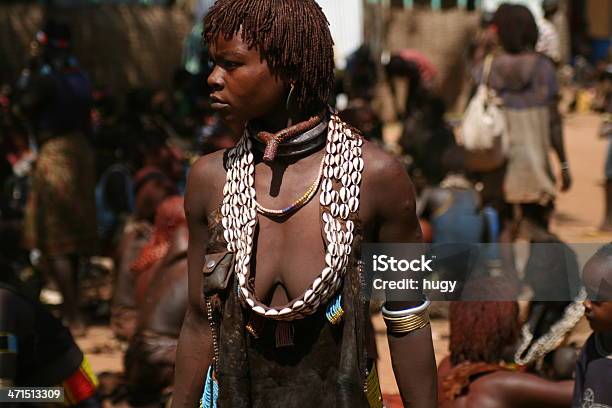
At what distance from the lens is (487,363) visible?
4.38m

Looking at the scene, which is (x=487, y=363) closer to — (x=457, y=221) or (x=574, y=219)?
(x=457, y=221)

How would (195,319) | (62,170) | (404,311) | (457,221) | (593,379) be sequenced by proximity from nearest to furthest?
1. (404,311)
2. (195,319)
3. (593,379)
4. (62,170)
5. (457,221)

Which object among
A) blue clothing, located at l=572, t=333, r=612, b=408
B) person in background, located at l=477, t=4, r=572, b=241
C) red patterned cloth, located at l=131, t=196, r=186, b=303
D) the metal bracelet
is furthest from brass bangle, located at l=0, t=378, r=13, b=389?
person in background, located at l=477, t=4, r=572, b=241

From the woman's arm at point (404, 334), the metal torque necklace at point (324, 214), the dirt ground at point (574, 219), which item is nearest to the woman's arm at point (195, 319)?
the metal torque necklace at point (324, 214)

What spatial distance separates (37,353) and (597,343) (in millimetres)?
1719

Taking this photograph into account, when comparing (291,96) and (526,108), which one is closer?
(291,96)

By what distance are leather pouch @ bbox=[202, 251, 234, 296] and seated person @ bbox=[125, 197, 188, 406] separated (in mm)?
2136

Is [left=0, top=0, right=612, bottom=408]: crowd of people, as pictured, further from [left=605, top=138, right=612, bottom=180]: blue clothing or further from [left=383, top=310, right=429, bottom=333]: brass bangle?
[left=605, top=138, right=612, bottom=180]: blue clothing

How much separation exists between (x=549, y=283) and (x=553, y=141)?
3.09 metres

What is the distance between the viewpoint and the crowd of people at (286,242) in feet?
9.18

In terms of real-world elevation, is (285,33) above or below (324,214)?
above

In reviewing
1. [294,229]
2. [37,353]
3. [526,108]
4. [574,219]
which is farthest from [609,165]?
[294,229]

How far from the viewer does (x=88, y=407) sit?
3.70m

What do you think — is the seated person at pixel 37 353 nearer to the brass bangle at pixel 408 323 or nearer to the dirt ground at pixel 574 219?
the dirt ground at pixel 574 219
